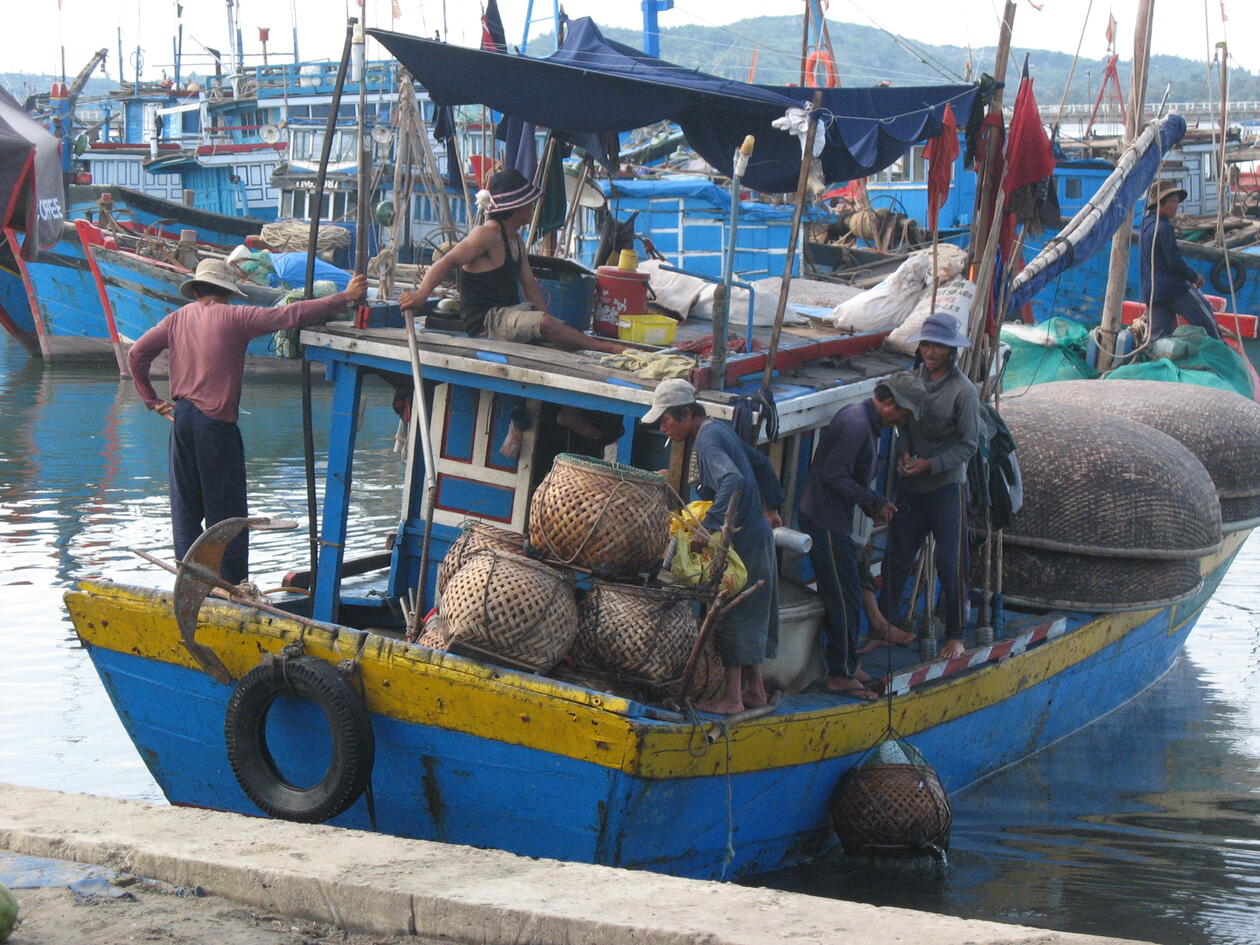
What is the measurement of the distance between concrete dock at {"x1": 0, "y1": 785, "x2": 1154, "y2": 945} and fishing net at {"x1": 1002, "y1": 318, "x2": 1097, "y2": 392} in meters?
9.90

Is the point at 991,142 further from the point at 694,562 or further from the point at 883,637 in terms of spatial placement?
the point at 694,562

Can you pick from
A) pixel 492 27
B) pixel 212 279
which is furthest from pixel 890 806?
pixel 492 27

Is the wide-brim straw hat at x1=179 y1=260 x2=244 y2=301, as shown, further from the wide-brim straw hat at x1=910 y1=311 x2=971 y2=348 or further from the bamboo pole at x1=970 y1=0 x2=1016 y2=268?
the bamboo pole at x1=970 y1=0 x2=1016 y2=268

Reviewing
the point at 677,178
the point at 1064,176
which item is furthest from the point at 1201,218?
the point at 677,178

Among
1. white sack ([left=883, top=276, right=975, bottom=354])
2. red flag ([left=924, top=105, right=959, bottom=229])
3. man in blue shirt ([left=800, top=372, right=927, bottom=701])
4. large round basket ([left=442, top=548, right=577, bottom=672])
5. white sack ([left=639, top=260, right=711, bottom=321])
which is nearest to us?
large round basket ([left=442, top=548, right=577, bottom=672])

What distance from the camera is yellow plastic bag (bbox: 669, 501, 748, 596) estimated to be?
5.33 m

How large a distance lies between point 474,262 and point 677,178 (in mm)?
19772

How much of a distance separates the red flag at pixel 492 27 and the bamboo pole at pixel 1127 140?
20.0 ft

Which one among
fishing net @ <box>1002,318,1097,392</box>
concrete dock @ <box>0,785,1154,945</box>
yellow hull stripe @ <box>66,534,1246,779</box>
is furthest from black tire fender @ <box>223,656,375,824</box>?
fishing net @ <box>1002,318,1097,392</box>

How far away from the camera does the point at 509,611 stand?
A: 5.06 m

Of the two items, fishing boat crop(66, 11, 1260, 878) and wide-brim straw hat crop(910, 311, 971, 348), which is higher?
wide-brim straw hat crop(910, 311, 971, 348)

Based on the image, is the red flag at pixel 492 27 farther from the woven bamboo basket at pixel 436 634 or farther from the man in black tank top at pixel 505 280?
the woven bamboo basket at pixel 436 634

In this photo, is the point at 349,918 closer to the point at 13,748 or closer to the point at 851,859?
the point at 851,859

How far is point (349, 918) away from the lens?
3713 millimetres
